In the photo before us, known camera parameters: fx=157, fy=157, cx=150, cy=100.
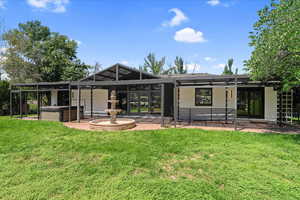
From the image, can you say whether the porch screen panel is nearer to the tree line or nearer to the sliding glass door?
the sliding glass door

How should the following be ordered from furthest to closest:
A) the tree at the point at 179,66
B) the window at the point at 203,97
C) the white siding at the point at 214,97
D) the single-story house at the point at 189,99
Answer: the tree at the point at 179,66 < the window at the point at 203,97 < the white siding at the point at 214,97 < the single-story house at the point at 189,99

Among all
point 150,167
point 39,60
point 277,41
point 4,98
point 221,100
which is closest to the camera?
point 150,167

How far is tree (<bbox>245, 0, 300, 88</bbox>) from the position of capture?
5230mm

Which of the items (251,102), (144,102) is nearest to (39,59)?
(144,102)

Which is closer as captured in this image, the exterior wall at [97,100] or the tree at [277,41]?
the tree at [277,41]

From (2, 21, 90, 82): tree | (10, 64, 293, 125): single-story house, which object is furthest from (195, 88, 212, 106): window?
(2, 21, 90, 82): tree

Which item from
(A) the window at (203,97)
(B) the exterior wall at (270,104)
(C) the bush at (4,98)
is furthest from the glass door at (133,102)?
(C) the bush at (4,98)

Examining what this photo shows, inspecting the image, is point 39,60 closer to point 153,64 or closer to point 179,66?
point 153,64

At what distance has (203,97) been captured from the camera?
10977 mm

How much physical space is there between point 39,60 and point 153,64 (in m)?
20.7

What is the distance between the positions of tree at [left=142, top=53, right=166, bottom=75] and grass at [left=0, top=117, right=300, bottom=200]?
28.5 m

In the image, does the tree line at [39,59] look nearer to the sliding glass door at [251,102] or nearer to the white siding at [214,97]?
the white siding at [214,97]

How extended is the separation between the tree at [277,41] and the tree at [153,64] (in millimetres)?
27585

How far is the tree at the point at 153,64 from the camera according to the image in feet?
110
